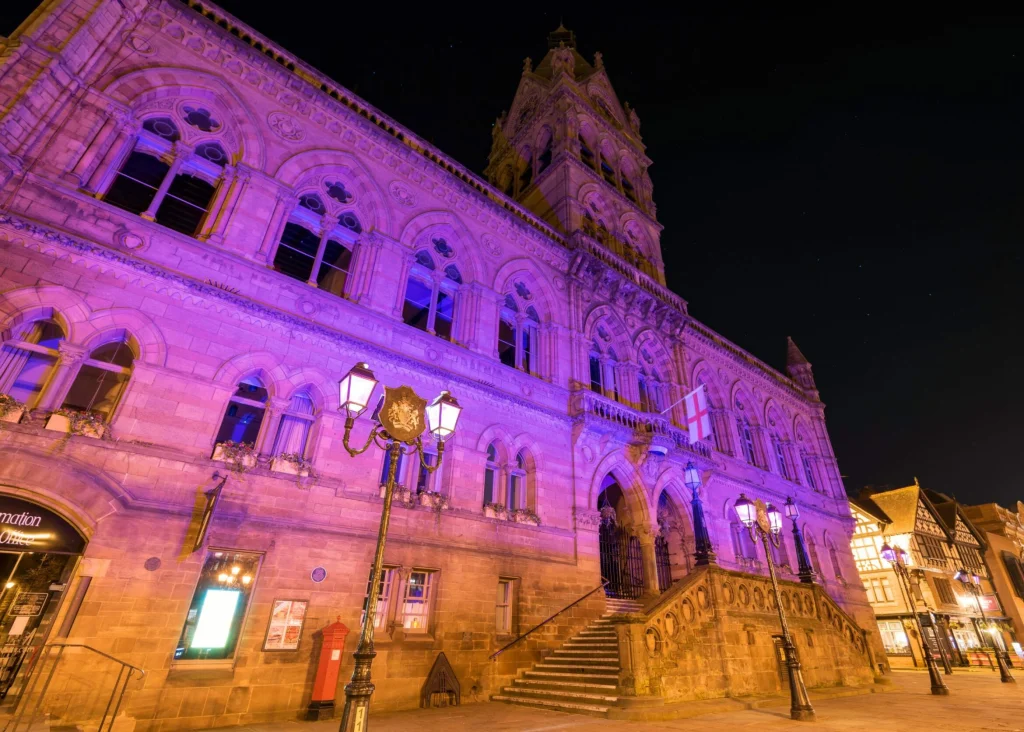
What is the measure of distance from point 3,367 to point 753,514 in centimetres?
1476

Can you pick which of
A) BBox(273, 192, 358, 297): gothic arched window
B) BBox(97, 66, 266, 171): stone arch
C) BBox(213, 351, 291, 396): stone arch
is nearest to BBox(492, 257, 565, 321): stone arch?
BBox(273, 192, 358, 297): gothic arched window

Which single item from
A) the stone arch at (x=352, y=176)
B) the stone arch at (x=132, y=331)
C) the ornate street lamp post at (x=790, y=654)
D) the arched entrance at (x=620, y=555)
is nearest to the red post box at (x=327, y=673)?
the stone arch at (x=132, y=331)

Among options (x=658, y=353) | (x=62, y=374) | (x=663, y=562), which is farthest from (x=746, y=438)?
(x=62, y=374)

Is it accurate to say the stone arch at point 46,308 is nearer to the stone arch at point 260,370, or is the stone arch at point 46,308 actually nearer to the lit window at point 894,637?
the stone arch at point 260,370

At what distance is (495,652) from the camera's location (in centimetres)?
1124

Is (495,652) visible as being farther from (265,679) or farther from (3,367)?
(3,367)

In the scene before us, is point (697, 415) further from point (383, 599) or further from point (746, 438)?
point (383, 599)

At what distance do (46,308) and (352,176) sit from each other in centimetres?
777

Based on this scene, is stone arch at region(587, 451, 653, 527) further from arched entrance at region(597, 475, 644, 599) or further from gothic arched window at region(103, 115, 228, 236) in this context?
gothic arched window at region(103, 115, 228, 236)

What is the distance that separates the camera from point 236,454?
943 centimetres

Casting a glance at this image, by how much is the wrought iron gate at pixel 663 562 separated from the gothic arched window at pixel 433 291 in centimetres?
1067

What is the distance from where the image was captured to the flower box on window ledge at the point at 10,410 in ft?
25.0

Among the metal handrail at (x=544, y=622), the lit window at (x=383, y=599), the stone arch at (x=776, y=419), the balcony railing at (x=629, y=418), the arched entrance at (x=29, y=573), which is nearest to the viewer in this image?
the arched entrance at (x=29, y=573)

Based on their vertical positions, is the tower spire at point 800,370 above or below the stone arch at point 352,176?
above
